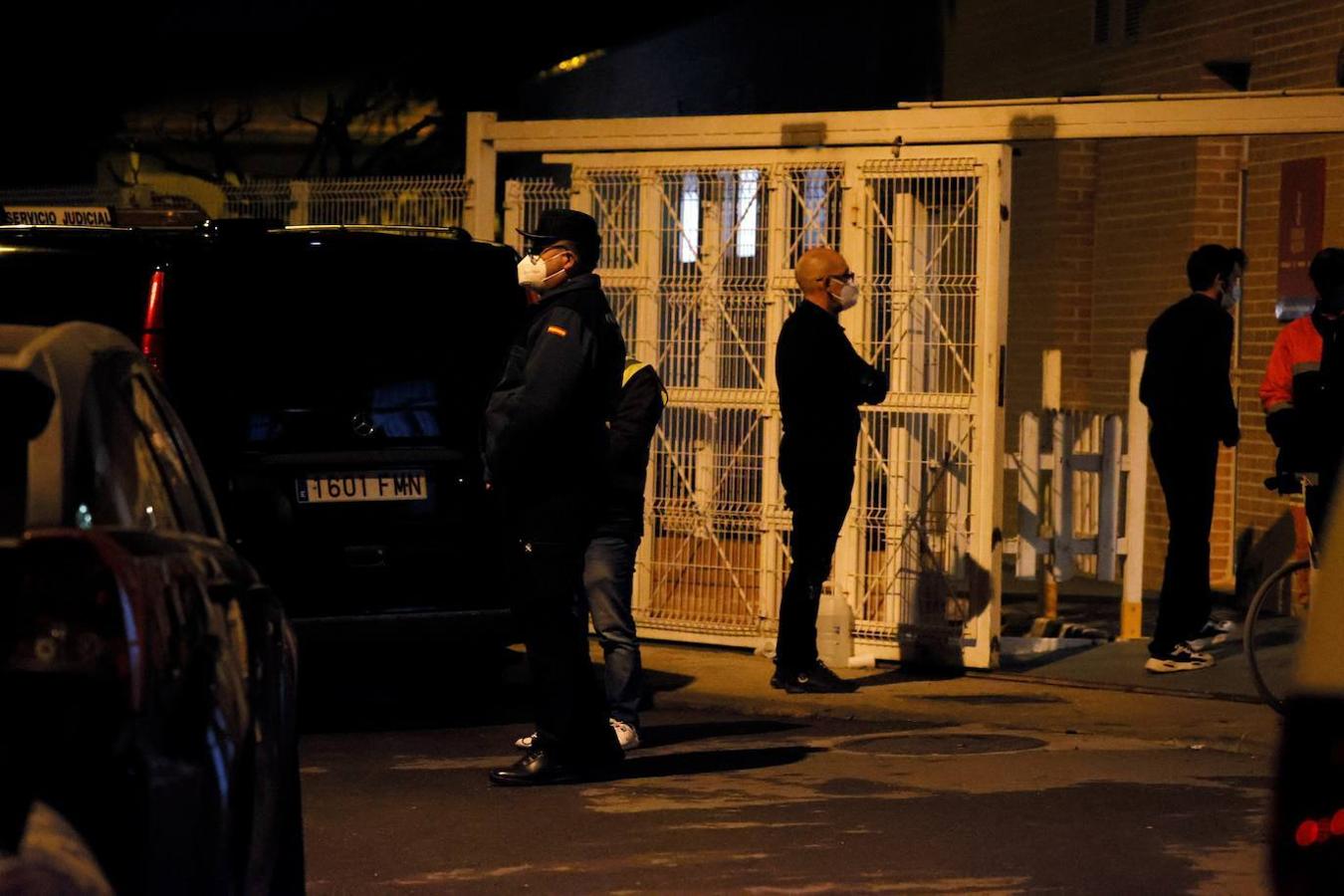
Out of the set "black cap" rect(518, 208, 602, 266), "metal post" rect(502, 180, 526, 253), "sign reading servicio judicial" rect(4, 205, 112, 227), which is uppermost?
"metal post" rect(502, 180, 526, 253)

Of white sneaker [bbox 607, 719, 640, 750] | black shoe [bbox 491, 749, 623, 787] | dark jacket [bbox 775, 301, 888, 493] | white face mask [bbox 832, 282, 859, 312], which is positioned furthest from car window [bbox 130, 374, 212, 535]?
white face mask [bbox 832, 282, 859, 312]

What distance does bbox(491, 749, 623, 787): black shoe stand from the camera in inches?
359

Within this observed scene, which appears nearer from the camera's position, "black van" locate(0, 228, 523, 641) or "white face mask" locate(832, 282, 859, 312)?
"black van" locate(0, 228, 523, 641)

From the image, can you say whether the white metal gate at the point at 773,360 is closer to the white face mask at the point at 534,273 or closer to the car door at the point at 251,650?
the white face mask at the point at 534,273

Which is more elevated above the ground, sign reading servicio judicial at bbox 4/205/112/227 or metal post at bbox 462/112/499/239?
metal post at bbox 462/112/499/239

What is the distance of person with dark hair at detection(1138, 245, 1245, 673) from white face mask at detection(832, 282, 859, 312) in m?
1.81

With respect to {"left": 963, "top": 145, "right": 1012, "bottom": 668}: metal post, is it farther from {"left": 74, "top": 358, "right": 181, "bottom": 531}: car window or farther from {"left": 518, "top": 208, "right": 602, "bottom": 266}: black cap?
{"left": 74, "top": 358, "right": 181, "bottom": 531}: car window

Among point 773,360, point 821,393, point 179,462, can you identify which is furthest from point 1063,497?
point 179,462

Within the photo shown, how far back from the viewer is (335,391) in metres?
10.1

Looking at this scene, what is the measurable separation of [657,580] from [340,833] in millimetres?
4992

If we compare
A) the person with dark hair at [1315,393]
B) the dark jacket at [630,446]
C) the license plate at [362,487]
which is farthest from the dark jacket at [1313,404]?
the license plate at [362,487]

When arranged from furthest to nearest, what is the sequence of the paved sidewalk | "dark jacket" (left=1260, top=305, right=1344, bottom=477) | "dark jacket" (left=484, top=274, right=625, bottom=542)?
the paved sidewalk, "dark jacket" (left=1260, top=305, right=1344, bottom=477), "dark jacket" (left=484, top=274, right=625, bottom=542)

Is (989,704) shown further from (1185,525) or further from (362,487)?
(362,487)

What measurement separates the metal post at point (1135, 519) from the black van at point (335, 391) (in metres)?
4.45
